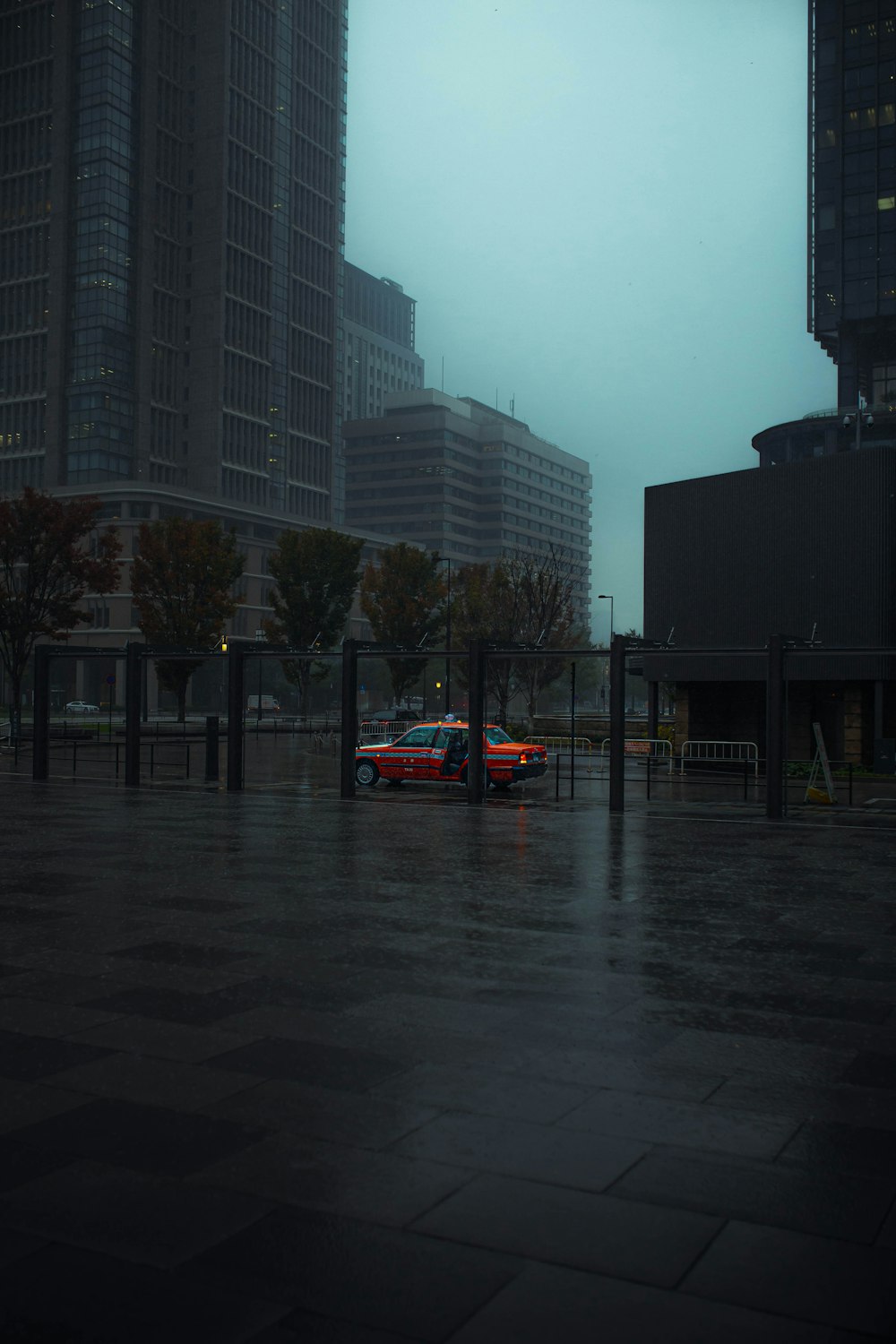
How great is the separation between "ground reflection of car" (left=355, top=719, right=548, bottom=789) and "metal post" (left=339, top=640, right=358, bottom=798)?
128 inches

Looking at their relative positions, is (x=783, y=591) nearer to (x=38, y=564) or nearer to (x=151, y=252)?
(x=38, y=564)

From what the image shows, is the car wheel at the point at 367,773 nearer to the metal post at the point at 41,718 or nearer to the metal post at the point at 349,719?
the metal post at the point at 349,719

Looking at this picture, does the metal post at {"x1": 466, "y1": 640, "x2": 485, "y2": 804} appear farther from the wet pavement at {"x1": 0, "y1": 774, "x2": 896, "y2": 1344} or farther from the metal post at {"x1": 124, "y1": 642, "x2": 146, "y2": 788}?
the wet pavement at {"x1": 0, "y1": 774, "x2": 896, "y2": 1344}

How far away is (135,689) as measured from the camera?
2755 centimetres

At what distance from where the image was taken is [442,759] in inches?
1117

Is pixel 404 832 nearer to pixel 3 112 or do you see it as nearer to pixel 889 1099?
pixel 889 1099

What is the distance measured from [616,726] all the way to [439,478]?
163 m

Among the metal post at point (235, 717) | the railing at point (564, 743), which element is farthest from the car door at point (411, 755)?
the railing at point (564, 743)

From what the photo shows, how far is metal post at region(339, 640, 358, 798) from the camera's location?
2486 cm

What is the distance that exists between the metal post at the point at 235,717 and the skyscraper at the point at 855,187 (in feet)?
295

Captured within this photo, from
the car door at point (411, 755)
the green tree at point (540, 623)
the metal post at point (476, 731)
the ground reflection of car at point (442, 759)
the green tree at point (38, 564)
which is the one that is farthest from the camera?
the green tree at point (540, 623)

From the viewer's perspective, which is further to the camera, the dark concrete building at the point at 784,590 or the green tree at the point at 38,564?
the green tree at the point at 38,564

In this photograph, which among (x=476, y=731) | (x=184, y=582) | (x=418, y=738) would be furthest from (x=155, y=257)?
(x=476, y=731)

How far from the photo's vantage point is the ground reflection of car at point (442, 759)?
91.5 ft
